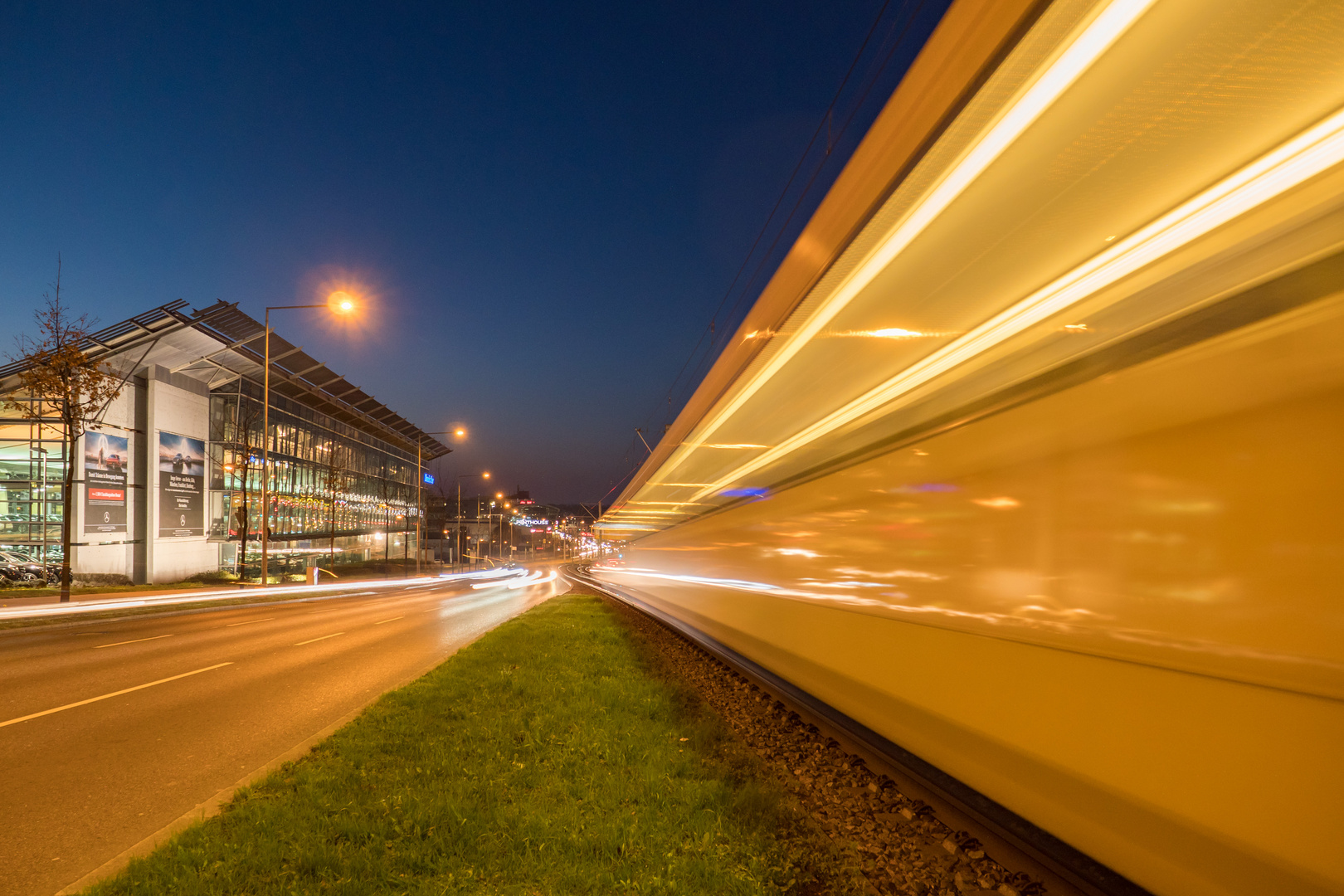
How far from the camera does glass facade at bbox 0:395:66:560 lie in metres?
29.7

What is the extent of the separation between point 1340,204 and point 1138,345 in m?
0.73

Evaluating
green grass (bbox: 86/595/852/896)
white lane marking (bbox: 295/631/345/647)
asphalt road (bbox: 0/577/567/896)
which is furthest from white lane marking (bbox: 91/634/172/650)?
green grass (bbox: 86/595/852/896)

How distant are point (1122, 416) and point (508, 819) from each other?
377 cm

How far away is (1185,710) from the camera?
2012 millimetres

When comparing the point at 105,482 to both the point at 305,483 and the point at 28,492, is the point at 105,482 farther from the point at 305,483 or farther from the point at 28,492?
the point at 305,483

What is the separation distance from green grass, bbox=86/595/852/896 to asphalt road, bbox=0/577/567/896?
0.73 metres

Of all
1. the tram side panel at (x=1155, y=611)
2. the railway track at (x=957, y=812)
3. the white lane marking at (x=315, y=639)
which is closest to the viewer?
the tram side panel at (x=1155, y=611)

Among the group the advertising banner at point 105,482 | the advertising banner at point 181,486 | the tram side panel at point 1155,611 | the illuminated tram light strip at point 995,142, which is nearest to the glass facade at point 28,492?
the advertising banner at point 105,482

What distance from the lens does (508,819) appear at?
12.9 feet

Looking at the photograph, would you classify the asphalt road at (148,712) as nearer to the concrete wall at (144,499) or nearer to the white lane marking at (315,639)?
the white lane marking at (315,639)

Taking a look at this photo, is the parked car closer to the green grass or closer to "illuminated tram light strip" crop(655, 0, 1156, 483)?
the green grass

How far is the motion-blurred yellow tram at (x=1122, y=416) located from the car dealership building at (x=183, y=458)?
25.3 metres

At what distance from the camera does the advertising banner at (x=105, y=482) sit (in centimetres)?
2939

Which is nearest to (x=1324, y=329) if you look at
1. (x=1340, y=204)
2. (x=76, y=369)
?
(x=1340, y=204)
